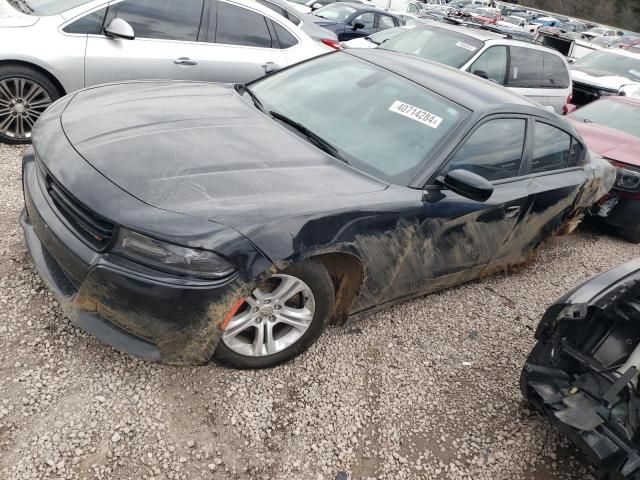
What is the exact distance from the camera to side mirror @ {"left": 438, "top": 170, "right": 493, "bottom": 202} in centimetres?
283

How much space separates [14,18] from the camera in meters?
4.46

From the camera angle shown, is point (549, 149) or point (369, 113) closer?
point (369, 113)

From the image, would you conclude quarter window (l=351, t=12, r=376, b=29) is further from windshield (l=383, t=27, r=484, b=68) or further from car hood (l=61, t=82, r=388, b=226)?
car hood (l=61, t=82, r=388, b=226)

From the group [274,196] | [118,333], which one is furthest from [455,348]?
[118,333]

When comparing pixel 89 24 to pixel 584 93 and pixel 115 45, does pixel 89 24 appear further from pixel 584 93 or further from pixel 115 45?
pixel 584 93

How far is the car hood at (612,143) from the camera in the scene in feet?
18.0

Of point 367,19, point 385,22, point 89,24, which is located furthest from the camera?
point 385,22

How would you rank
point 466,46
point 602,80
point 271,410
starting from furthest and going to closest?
point 602,80, point 466,46, point 271,410

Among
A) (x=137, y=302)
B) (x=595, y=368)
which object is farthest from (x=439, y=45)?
(x=137, y=302)

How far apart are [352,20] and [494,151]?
32.8 ft

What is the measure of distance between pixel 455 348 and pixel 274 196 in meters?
1.67

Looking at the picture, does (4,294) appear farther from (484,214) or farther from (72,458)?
(484,214)

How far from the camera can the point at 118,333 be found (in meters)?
2.33

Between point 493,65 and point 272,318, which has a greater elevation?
point 493,65
